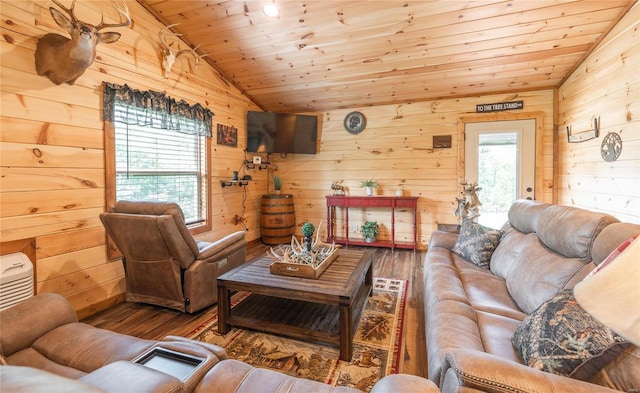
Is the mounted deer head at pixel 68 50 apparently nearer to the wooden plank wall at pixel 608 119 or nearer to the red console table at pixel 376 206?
the red console table at pixel 376 206

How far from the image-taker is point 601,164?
2.78 metres

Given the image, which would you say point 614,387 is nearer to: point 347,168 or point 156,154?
point 156,154

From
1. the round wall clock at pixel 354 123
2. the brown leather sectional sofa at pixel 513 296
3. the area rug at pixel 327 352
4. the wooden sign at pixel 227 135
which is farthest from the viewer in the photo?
the round wall clock at pixel 354 123

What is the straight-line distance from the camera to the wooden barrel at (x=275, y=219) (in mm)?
4566

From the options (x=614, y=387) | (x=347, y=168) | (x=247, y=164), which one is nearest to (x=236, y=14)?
(x=247, y=164)

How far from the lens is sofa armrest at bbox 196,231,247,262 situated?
237 centimetres

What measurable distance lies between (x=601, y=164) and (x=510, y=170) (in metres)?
1.18

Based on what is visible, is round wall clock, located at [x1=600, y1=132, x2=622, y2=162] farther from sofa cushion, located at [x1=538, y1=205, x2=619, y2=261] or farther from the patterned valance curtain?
the patterned valance curtain

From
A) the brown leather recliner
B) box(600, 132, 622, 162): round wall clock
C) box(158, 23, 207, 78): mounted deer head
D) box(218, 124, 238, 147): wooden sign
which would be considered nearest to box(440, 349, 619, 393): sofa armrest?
the brown leather recliner

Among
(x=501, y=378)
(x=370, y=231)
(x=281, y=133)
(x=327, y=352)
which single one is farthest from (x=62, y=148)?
(x=370, y=231)

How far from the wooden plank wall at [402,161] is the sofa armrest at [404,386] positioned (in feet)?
12.7

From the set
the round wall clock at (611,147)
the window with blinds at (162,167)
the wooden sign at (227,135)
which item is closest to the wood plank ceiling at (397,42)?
the wooden sign at (227,135)

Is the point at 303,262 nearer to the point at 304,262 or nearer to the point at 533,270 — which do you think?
the point at 304,262

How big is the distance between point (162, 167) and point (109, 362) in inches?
99.3
